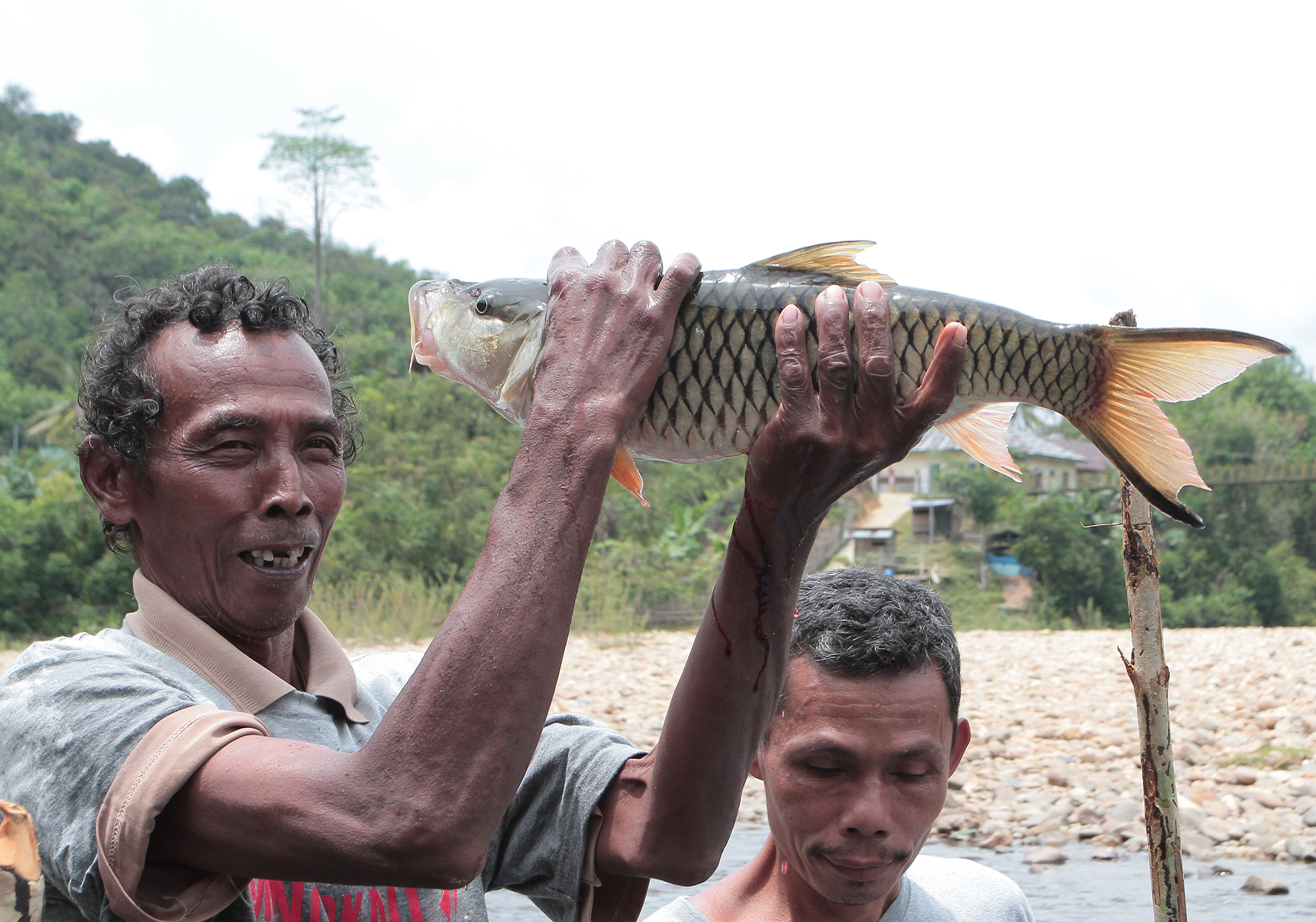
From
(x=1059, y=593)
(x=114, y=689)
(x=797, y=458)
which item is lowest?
(x=1059, y=593)

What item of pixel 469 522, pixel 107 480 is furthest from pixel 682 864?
pixel 469 522

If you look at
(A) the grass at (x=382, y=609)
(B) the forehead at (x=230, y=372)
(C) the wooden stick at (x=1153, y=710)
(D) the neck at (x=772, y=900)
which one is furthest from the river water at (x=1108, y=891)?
(A) the grass at (x=382, y=609)

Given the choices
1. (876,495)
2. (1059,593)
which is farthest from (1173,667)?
(876,495)

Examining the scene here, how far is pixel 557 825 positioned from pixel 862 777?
779 mm

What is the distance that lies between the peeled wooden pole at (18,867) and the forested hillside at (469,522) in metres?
1.41

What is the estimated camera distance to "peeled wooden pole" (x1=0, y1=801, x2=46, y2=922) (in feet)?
4.86

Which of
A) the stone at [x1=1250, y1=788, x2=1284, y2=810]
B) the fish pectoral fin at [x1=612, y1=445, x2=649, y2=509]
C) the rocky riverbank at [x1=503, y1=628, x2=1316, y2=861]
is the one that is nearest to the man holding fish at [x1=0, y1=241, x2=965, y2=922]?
the fish pectoral fin at [x1=612, y1=445, x2=649, y2=509]

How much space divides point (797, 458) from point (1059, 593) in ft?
116

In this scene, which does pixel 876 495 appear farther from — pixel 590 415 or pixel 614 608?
pixel 590 415

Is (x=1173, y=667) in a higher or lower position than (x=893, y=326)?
lower

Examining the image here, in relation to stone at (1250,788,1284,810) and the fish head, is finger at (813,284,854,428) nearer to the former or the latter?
the fish head

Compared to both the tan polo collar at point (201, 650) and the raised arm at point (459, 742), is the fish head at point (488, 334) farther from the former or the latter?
the tan polo collar at point (201, 650)

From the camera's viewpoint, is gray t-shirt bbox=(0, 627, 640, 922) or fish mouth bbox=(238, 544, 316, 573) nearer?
gray t-shirt bbox=(0, 627, 640, 922)

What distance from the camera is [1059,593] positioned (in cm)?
3484
